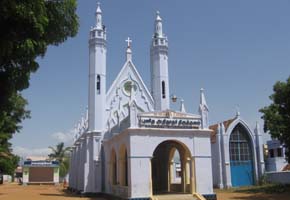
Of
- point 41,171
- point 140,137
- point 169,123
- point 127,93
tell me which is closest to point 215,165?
point 127,93

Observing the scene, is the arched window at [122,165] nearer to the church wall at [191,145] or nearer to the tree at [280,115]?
the church wall at [191,145]

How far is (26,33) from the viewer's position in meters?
11.4

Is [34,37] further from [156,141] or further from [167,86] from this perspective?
[167,86]

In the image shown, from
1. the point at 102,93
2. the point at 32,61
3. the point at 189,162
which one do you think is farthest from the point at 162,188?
the point at 32,61

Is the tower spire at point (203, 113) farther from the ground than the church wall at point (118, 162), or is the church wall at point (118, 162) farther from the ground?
the tower spire at point (203, 113)

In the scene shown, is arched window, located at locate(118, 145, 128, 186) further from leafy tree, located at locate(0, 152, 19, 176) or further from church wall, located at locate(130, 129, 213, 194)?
leafy tree, located at locate(0, 152, 19, 176)

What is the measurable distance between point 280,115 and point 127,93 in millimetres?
12091

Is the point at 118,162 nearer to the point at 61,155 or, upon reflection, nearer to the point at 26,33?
the point at 26,33

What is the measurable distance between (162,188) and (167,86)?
9.56 metres

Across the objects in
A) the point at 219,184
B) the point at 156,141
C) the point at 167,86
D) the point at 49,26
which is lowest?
the point at 219,184

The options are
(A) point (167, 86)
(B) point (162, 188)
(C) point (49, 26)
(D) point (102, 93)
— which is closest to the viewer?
(C) point (49, 26)

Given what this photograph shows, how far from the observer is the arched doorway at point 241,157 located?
110 ft

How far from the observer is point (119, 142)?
22.2 meters

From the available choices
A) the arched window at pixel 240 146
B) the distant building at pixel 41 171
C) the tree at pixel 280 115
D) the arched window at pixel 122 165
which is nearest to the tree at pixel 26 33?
the arched window at pixel 122 165
